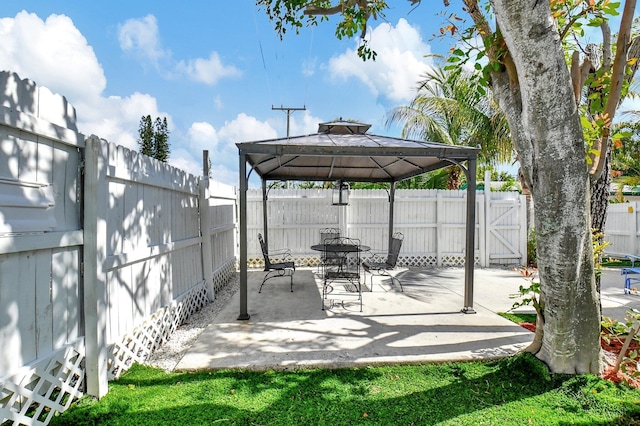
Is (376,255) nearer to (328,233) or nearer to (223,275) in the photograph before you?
(328,233)

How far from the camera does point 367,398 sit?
2811 mm

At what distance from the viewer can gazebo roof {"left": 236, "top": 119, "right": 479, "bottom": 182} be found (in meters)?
4.83

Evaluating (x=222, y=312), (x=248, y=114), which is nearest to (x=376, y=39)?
(x=222, y=312)

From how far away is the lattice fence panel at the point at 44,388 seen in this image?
1.98 metres

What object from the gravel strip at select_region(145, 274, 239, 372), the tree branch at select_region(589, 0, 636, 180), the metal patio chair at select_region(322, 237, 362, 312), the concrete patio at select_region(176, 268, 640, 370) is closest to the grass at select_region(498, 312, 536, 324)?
the concrete patio at select_region(176, 268, 640, 370)

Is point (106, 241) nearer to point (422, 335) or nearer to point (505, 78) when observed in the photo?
point (422, 335)

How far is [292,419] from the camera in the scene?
2.51 metres

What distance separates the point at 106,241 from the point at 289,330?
2.46 meters

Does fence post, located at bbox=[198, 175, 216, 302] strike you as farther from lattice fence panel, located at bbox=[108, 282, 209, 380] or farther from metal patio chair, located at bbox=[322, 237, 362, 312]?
metal patio chair, located at bbox=[322, 237, 362, 312]

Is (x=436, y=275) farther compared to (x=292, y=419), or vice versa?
(x=436, y=275)

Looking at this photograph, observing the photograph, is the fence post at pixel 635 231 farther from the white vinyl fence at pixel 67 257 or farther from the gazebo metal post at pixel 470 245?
the white vinyl fence at pixel 67 257

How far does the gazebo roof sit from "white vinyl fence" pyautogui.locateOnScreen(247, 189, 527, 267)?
745mm

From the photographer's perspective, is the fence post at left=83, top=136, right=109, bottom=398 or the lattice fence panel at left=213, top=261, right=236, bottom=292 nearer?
the fence post at left=83, top=136, right=109, bottom=398

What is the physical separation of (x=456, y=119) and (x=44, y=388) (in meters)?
11.9
